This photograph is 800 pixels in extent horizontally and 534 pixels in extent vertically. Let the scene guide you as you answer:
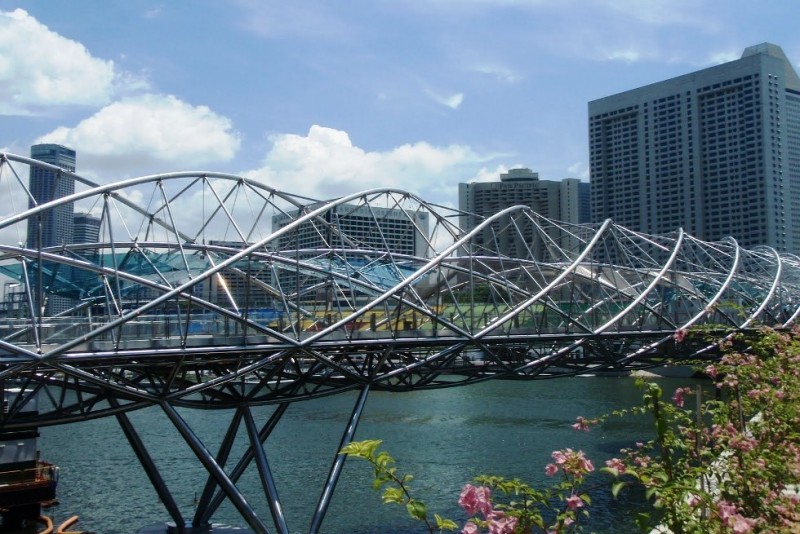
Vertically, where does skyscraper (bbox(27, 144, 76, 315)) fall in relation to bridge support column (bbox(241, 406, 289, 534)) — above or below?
above

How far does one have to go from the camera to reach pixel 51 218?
74625 mm

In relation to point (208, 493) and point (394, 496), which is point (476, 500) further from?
point (208, 493)

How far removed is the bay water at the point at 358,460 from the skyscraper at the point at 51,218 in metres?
10.2

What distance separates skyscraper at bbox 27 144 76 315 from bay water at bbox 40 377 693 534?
10200 mm

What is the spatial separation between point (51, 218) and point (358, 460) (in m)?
41.2

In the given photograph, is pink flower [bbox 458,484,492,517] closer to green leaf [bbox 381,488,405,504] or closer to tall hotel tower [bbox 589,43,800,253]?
green leaf [bbox 381,488,405,504]

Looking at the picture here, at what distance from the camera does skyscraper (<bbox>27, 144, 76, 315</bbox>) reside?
26545 mm

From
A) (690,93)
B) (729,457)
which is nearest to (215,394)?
(729,457)

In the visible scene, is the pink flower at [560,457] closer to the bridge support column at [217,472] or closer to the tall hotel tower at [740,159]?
the bridge support column at [217,472]

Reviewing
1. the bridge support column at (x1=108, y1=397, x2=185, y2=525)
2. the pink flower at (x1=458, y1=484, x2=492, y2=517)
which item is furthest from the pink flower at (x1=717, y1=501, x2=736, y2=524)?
the bridge support column at (x1=108, y1=397, x2=185, y2=525)

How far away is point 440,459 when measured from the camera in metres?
51.7

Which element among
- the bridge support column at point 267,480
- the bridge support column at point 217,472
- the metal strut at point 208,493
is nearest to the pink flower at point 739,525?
the bridge support column at point 267,480

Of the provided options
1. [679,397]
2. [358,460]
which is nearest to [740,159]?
[358,460]

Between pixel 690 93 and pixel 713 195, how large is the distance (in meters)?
27.5
